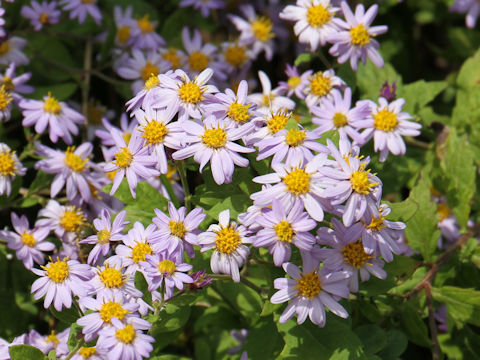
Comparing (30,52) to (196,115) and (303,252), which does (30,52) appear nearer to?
(196,115)

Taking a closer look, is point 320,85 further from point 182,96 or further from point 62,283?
point 62,283

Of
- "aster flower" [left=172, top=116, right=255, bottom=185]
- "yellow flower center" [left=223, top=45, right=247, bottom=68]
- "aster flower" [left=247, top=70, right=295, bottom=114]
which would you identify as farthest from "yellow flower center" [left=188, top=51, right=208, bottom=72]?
"aster flower" [left=172, top=116, right=255, bottom=185]

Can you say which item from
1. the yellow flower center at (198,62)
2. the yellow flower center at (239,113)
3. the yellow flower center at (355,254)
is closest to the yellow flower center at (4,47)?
the yellow flower center at (198,62)

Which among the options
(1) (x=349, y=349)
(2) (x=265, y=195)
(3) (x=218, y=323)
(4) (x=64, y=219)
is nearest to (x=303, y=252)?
(2) (x=265, y=195)

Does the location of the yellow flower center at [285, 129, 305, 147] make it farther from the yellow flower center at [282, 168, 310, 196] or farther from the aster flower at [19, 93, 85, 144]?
the aster flower at [19, 93, 85, 144]

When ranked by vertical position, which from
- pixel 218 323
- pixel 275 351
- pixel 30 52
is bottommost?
pixel 218 323

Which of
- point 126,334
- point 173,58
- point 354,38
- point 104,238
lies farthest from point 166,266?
point 173,58
